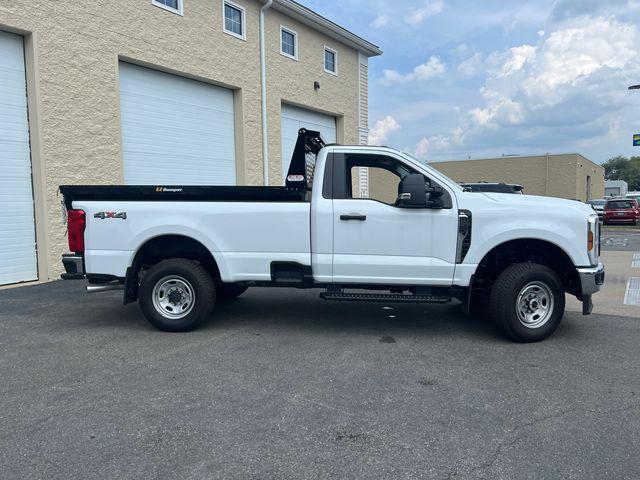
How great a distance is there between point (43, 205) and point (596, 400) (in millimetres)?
9630

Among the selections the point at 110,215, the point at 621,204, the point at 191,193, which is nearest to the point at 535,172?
the point at 621,204

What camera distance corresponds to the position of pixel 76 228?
235 inches

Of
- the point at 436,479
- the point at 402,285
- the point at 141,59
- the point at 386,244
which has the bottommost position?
the point at 436,479

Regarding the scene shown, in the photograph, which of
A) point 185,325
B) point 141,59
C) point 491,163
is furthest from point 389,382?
point 491,163

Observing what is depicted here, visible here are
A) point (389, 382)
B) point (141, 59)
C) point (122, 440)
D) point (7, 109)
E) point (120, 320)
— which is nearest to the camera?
point (122, 440)

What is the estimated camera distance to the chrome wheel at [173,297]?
598 centimetres

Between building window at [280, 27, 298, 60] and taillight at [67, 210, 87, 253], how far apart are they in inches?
451

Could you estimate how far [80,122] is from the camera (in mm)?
10211

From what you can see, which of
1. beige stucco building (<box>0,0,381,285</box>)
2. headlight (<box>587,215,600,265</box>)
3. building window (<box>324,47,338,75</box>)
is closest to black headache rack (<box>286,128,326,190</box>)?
headlight (<box>587,215,600,265</box>)

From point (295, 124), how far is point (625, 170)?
11627 cm

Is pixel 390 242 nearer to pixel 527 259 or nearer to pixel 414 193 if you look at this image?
pixel 414 193

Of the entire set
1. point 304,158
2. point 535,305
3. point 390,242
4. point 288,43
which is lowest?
point 535,305

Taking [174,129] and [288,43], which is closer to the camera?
[174,129]

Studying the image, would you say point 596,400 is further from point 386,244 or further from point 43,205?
point 43,205
